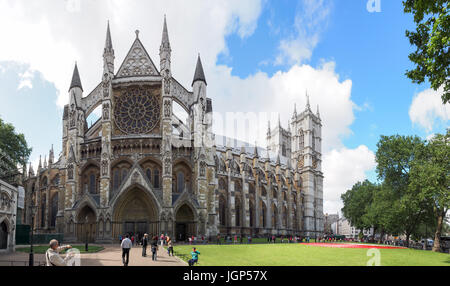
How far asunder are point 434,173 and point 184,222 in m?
25.2

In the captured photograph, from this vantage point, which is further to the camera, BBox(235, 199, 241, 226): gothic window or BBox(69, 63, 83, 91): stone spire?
BBox(235, 199, 241, 226): gothic window

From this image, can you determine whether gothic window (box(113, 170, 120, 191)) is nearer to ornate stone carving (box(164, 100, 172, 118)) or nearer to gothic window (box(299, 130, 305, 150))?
ornate stone carving (box(164, 100, 172, 118))

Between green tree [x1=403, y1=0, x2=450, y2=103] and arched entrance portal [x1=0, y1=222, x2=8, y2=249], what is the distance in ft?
84.4

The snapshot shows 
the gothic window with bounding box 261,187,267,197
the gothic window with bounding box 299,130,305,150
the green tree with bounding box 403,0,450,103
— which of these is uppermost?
the gothic window with bounding box 299,130,305,150

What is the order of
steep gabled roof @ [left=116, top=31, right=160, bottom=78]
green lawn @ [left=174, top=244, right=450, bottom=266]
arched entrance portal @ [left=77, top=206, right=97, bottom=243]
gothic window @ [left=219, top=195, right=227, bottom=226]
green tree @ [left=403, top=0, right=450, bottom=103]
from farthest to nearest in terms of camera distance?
1. gothic window @ [left=219, top=195, right=227, bottom=226]
2. steep gabled roof @ [left=116, top=31, right=160, bottom=78]
3. arched entrance portal @ [left=77, top=206, right=97, bottom=243]
4. green lawn @ [left=174, top=244, right=450, bottom=266]
5. green tree @ [left=403, top=0, right=450, bottom=103]

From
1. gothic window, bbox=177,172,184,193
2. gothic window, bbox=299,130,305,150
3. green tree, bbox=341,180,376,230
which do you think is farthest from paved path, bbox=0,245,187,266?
gothic window, bbox=299,130,305,150

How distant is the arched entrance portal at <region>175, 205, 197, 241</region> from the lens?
1623 inches

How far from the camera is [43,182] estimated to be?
175ft

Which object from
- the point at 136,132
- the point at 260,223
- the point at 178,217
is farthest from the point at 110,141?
the point at 260,223

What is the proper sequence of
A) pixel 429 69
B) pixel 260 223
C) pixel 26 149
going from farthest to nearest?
pixel 260 223, pixel 26 149, pixel 429 69

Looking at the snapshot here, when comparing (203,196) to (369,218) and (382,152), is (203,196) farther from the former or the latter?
(369,218)

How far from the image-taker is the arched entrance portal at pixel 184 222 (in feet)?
135
